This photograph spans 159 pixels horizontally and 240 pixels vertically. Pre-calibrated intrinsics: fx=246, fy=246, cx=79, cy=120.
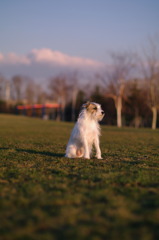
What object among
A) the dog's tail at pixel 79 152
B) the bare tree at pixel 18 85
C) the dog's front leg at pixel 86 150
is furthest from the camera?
the bare tree at pixel 18 85

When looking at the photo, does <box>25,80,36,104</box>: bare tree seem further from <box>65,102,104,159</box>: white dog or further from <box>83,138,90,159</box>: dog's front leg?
<box>83,138,90,159</box>: dog's front leg

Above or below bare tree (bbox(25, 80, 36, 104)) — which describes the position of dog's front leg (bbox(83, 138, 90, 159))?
below

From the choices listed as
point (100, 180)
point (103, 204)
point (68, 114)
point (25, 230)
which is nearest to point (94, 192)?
point (103, 204)

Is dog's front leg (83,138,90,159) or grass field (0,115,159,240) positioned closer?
grass field (0,115,159,240)

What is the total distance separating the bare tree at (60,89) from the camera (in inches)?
2496

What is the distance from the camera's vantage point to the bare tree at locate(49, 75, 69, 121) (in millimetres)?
63406

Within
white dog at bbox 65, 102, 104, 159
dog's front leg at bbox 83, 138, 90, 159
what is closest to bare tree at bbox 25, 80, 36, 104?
white dog at bbox 65, 102, 104, 159

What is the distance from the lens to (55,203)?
11.7 feet

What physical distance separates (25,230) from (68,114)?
210 ft

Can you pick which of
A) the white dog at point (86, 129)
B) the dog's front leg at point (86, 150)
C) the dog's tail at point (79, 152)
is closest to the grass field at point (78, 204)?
the dog's front leg at point (86, 150)

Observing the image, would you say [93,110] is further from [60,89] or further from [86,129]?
[60,89]

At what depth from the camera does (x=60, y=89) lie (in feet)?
209

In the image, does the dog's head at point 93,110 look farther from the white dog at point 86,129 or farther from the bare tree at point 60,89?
the bare tree at point 60,89

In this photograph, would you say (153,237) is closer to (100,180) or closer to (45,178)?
(100,180)
